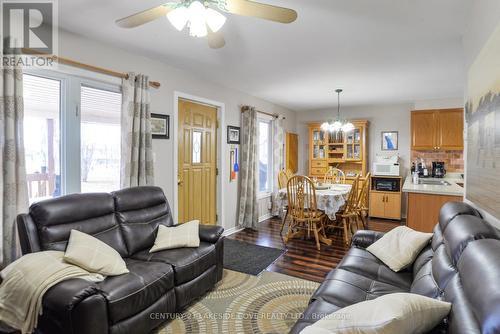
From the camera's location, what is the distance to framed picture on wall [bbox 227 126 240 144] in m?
4.54

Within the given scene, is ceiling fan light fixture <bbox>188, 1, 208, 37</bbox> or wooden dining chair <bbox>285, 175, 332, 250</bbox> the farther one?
wooden dining chair <bbox>285, 175, 332, 250</bbox>

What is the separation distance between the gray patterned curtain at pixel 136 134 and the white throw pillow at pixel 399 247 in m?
2.34

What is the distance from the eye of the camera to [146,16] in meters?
1.74

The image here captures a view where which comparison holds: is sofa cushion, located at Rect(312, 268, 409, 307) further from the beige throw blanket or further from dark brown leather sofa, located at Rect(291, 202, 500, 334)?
the beige throw blanket

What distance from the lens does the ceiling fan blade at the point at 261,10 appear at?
1539 mm

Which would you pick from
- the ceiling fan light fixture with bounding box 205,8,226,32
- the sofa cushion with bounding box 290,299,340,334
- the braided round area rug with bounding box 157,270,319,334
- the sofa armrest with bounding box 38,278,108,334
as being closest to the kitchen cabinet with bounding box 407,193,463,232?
the braided round area rug with bounding box 157,270,319,334

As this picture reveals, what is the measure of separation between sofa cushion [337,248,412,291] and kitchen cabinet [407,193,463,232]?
3.97 feet

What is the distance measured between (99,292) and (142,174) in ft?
4.95

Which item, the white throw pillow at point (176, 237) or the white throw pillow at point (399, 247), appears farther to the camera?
the white throw pillow at point (176, 237)

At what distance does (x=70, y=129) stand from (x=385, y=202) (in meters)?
5.34

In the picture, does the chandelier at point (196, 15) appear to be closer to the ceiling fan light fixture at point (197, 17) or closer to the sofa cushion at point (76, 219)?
the ceiling fan light fixture at point (197, 17)

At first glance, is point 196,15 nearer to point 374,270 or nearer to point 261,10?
point 261,10

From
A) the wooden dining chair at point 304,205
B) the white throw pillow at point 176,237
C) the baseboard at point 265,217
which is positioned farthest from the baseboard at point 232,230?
the white throw pillow at point 176,237

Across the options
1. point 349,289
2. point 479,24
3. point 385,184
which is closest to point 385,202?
point 385,184
